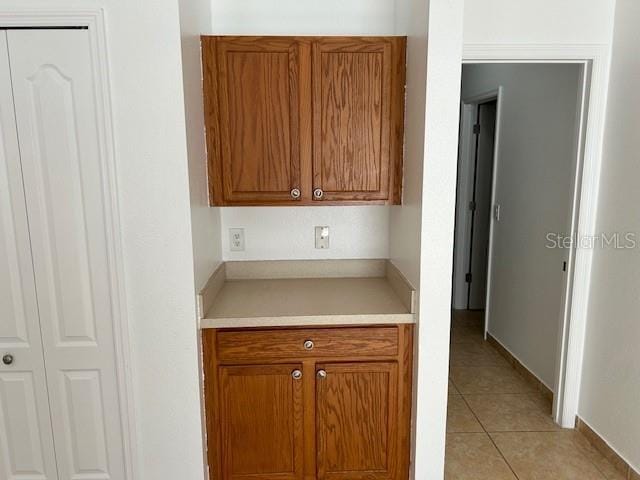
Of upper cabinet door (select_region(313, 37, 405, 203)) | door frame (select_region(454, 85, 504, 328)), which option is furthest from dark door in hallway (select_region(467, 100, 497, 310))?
upper cabinet door (select_region(313, 37, 405, 203))

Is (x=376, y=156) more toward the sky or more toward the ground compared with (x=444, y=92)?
more toward the ground

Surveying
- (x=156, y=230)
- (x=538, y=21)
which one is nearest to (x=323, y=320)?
(x=156, y=230)

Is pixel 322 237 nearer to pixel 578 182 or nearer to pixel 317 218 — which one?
pixel 317 218

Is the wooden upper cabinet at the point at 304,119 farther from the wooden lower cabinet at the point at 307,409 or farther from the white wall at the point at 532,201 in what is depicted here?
the white wall at the point at 532,201

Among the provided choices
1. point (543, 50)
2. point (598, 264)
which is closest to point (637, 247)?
point (598, 264)

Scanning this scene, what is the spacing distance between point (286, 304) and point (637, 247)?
1644 millimetres

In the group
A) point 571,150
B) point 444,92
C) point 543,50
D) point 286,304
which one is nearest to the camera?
point 444,92

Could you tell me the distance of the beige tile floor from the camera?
2228 mm

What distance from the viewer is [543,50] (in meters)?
2.26

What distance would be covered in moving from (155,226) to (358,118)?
0.99 metres

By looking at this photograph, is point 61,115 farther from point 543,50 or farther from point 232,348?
point 543,50

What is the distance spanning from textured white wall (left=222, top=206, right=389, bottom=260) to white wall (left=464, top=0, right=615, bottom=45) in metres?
1.03

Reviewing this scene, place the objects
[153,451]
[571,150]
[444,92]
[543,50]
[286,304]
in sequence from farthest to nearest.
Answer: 1. [571,150]
2. [543,50]
3. [286,304]
4. [153,451]
5. [444,92]

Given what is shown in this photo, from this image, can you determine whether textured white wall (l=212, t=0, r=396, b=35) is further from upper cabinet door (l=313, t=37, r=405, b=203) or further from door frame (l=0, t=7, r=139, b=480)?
door frame (l=0, t=7, r=139, b=480)
